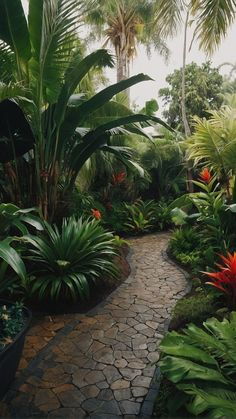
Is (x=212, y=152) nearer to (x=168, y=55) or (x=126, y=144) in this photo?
(x=126, y=144)

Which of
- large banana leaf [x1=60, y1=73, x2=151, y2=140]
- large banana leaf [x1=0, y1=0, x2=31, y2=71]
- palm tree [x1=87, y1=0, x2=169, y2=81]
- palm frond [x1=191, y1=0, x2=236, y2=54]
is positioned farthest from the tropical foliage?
palm tree [x1=87, y1=0, x2=169, y2=81]

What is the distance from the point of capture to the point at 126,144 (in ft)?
30.7

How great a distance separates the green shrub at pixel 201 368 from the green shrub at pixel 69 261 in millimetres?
1820

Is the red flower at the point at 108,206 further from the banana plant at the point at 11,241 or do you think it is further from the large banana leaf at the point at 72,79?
the banana plant at the point at 11,241

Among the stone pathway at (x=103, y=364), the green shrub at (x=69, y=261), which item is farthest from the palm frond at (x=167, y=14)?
the stone pathway at (x=103, y=364)

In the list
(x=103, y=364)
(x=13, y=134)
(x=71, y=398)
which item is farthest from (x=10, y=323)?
(x=13, y=134)

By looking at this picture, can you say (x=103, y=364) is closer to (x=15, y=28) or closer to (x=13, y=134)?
(x=13, y=134)

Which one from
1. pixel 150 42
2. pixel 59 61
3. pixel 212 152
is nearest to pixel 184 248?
pixel 212 152

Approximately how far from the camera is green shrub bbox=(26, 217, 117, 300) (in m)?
3.97

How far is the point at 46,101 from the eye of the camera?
459cm

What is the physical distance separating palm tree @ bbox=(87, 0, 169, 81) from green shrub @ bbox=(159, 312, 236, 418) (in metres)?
12.8

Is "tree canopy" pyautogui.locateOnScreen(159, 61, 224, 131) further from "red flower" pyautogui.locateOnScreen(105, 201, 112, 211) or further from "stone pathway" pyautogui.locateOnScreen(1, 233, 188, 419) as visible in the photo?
"stone pathway" pyautogui.locateOnScreen(1, 233, 188, 419)

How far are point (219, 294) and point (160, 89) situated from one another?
48.9 feet

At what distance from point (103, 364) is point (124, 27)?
46.8 ft
